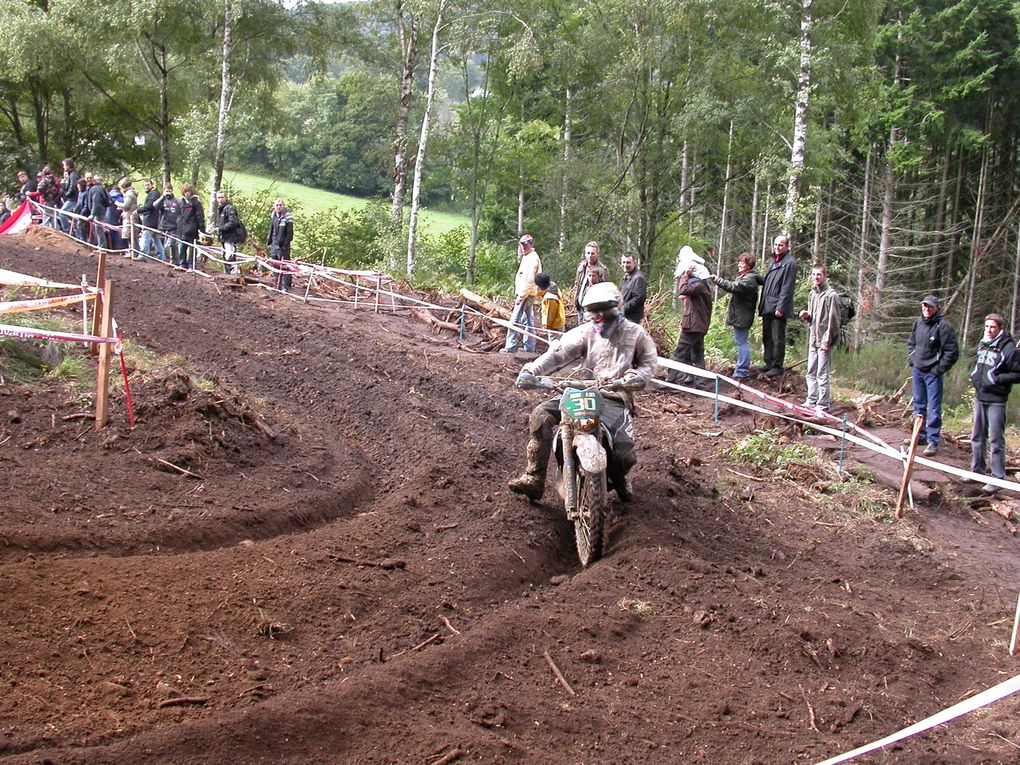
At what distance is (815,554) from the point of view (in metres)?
8.94

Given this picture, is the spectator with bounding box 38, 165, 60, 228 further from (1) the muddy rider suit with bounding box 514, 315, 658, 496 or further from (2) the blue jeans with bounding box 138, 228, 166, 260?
(1) the muddy rider suit with bounding box 514, 315, 658, 496

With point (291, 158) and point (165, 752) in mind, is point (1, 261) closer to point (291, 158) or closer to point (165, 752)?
point (165, 752)

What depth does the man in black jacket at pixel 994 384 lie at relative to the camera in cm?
1112

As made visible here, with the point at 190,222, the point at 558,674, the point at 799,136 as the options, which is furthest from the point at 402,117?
the point at 558,674

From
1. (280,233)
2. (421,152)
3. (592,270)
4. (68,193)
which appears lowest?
(592,270)

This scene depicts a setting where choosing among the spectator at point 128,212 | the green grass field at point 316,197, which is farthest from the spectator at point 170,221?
the green grass field at point 316,197

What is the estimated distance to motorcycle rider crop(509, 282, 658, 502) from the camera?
8.33m

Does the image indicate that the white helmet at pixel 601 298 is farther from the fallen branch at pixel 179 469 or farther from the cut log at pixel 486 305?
the cut log at pixel 486 305

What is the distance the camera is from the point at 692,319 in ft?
46.9

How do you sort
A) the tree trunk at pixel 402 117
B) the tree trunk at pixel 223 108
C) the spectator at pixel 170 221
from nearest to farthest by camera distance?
the spectator at pixel 170 221
the tree trunk at pixel 223 108
the tree trunk at pixel 402 117

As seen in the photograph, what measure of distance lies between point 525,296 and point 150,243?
458 inches

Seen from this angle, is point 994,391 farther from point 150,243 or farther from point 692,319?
point 150,243

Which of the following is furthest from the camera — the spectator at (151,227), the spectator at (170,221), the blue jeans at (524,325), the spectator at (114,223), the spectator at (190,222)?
the spectator at (114,223)

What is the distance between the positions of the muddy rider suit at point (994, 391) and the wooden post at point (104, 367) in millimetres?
9030
